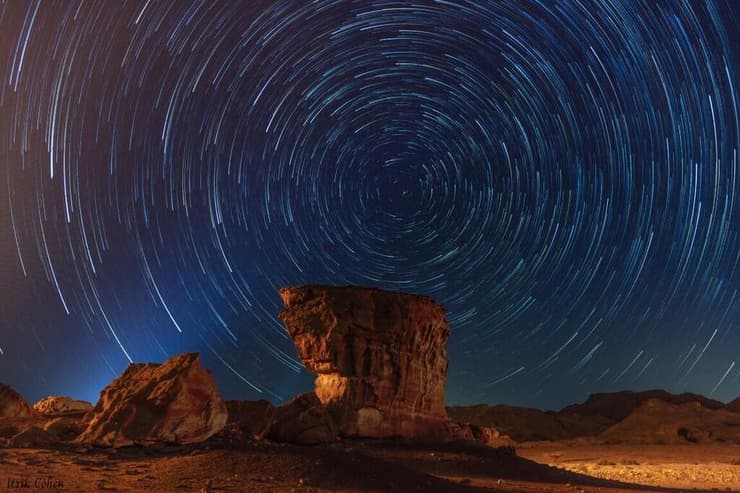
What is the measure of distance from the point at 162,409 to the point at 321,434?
6.72m

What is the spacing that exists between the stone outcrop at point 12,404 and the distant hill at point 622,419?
1975 inches

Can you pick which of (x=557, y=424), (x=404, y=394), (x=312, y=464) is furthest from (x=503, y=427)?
(x=312, y=464)

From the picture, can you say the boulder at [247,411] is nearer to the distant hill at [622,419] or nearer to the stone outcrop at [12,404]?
the stone outcrop at [12,404]

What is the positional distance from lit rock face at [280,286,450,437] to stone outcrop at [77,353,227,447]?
913cm

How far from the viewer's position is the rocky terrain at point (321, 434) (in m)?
13.4

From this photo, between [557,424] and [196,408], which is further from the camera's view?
[557,424]

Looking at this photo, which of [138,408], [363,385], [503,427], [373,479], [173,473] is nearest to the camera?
[173,473]

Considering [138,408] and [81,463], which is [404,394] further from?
[81,463]

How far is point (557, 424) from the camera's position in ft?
262

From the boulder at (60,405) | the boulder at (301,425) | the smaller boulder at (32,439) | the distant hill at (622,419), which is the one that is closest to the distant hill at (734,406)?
the distant hill at (622,419)

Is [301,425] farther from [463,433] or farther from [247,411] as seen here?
[247,411]

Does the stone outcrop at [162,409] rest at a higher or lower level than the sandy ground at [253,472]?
higher

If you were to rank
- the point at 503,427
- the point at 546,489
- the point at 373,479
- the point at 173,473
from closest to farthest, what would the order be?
1. the point at 173,473
2. the point at 373,479
3. the point at 546,489
4. the point at 503,427

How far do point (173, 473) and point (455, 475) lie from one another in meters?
8.90
